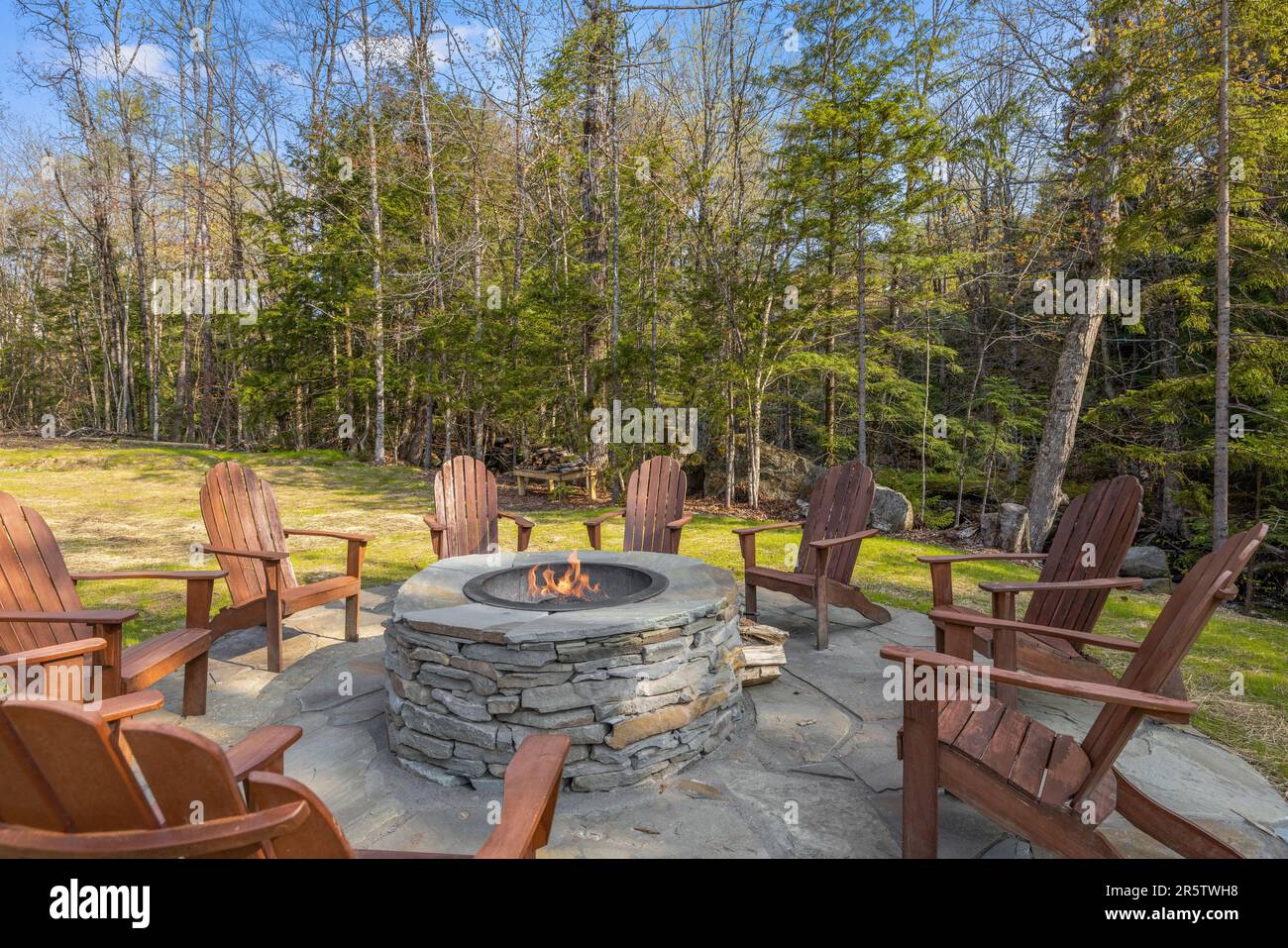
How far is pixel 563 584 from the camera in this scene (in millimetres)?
3303

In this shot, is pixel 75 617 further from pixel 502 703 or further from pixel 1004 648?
pixel 1004 648

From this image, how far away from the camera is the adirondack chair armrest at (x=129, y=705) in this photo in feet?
5.39

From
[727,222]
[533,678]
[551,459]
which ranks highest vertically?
[727,222]

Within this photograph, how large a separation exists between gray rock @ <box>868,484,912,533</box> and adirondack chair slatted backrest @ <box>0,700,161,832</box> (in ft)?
28.2

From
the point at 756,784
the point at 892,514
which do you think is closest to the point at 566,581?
the point at 756,784

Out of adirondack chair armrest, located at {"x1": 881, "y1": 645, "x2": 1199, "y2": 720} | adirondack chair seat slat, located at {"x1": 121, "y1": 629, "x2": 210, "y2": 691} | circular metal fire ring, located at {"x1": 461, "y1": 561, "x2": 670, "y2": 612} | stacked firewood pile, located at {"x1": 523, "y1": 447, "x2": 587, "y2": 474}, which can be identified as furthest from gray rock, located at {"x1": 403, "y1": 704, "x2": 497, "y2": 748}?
stacked firewood pile, located at {"x1": 523, "y1": 447, "x2": 587, "y2": 474}

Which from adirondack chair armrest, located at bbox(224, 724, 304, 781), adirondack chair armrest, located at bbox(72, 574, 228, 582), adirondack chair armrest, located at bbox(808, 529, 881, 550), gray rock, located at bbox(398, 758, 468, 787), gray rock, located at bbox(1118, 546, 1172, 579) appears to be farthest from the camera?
gray rock, located at bbox(1118, 546, 1172, 579)

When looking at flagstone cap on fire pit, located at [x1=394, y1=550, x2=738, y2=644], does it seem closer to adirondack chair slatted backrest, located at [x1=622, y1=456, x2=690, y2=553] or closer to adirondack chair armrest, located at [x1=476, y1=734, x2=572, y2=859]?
adirondack chair armrest, located at [x1=476, y1=734, x2=572, y2=859]

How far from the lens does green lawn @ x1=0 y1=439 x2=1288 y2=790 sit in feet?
11.4

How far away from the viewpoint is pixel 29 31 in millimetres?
13273

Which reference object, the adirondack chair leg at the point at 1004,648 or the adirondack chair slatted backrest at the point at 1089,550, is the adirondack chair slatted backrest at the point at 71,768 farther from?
the adirondack chair slatted backrest at the point at 1089,550

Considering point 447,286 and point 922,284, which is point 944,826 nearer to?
point 922,284

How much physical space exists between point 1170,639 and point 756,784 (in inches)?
57.2
